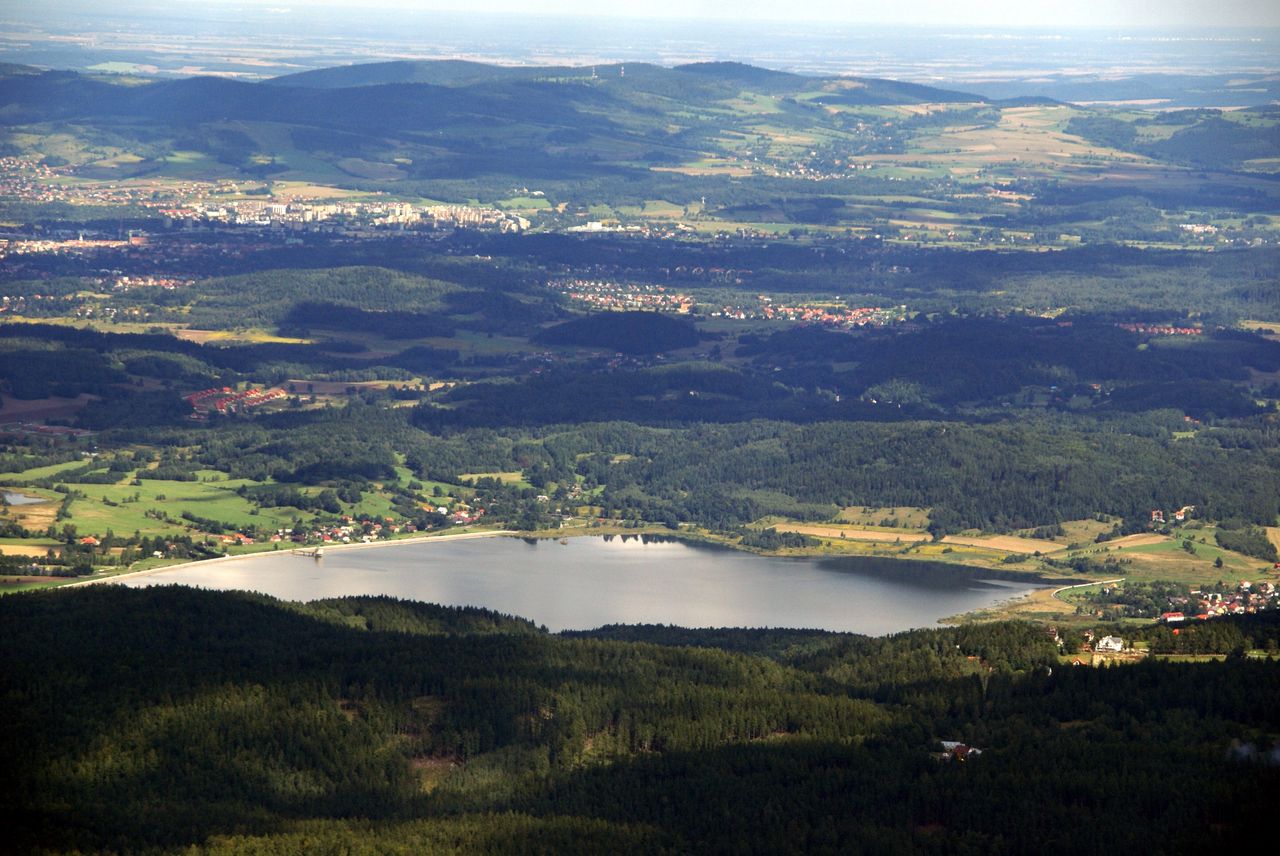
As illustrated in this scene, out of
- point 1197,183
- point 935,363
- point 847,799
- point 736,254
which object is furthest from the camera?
point 1197,183

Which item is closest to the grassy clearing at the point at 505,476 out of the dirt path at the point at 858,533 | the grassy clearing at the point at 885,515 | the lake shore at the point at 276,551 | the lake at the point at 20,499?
the lake shore at the point at 276,551

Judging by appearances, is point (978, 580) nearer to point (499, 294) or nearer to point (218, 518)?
point (218, 518)

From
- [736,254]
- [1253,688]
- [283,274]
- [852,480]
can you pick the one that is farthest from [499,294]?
[1253,688]

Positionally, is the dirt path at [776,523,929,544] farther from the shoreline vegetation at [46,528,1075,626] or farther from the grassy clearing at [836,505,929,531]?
the shoreline vegetation at [46,528,1075,626]

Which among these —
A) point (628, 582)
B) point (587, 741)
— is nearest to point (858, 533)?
point (628, 582)

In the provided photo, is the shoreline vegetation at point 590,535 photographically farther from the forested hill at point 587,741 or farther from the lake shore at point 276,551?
the forested hill at point 587,741
